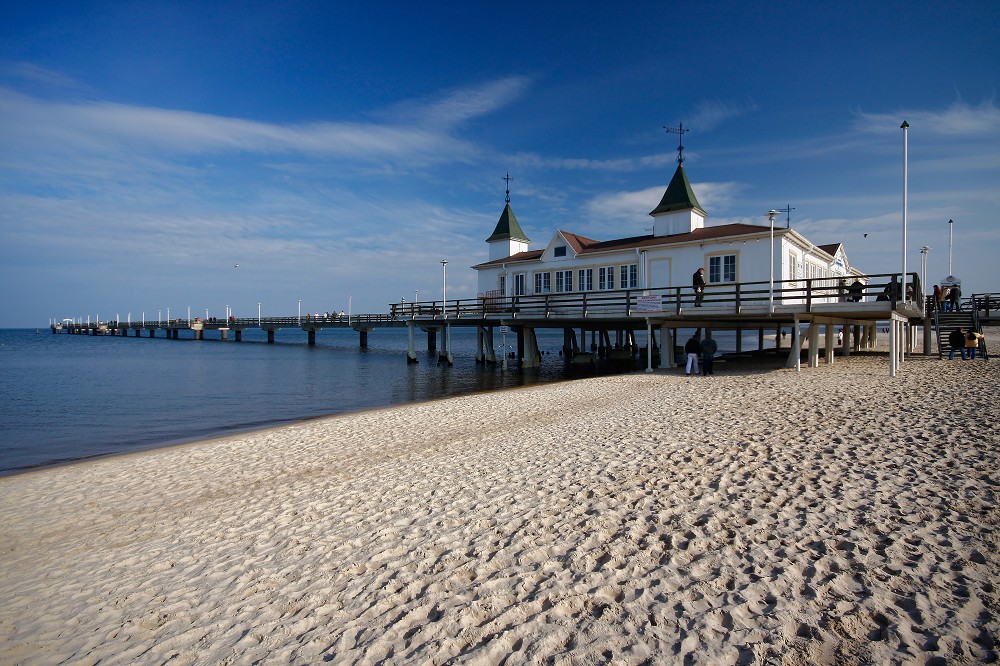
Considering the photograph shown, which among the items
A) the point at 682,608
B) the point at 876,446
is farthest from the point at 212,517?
the point at 876,446

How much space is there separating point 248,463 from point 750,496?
8.53 meters

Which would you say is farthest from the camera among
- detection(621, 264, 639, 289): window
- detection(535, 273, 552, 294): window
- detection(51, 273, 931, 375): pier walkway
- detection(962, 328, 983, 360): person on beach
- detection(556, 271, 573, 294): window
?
detection(535, 273, 552, 294): window

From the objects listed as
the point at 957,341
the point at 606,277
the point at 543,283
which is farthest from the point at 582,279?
the point at 957,341

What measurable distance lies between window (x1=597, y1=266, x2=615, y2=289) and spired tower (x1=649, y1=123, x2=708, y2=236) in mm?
3994

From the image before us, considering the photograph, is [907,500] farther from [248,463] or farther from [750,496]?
[248,463]

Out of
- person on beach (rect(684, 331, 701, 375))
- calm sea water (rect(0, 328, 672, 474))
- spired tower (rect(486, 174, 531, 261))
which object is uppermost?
spired tower (rect(486, 174, 531, 261))

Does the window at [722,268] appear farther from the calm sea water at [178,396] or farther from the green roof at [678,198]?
the calm sea water at [178,396]

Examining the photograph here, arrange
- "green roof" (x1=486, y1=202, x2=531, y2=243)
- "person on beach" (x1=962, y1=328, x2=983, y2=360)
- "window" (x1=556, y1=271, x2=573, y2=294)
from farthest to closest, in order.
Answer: "green roof" (x1=486, y1=202, x2=531, y2=243) < "window" (x1=556, y1=271, x2=573, y2=294) < "person on beach" (x1=962, y1=328, x2=983, y2=360)

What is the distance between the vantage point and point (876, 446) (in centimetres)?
801

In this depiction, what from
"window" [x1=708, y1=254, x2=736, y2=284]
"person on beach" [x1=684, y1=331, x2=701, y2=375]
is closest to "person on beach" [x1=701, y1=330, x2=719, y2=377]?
"person on beach" [x1=684, y1=331, x2=701, y2=375]

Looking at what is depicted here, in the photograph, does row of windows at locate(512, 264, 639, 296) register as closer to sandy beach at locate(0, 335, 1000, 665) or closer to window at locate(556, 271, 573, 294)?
window at locate(556, 271, 573, 294)

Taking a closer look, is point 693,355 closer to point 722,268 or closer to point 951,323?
point 722,268

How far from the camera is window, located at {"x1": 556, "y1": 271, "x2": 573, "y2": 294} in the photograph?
29.0 metres

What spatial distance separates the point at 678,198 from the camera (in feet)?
93.1
